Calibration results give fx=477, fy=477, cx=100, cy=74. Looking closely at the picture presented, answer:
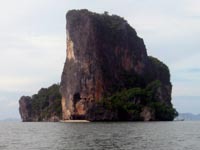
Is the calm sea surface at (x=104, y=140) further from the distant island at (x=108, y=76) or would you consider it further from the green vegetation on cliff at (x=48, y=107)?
the green vegetation on cliff at (x=48, y=107)

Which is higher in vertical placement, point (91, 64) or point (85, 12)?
point (85, 12)

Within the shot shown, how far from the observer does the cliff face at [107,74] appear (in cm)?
13938

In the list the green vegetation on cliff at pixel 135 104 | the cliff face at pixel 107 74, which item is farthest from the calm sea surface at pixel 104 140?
the green vegetation on cliff at pixel 135 104

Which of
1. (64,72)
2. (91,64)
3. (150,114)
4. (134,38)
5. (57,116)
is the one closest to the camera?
(150,114)

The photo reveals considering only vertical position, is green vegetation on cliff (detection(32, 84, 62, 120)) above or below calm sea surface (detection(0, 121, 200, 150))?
above

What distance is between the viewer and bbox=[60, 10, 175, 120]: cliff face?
139 m

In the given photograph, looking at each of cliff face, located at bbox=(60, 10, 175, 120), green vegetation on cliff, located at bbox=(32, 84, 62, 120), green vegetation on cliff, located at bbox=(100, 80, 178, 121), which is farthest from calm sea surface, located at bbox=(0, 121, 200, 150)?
green vegetation on cliff, located at bbox=(32, 84, 62, 120)

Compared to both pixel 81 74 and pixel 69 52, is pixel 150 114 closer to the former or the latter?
pixel 81 74

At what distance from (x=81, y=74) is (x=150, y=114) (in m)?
25.1

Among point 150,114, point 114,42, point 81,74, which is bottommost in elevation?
point 150,114

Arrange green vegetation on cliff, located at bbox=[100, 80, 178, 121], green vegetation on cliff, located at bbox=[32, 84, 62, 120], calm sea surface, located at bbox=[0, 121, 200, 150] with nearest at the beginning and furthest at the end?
1. calm sea surface, located at bbox=[0, 121, 200, 150]
2. green vegetation on cliff, located at bbox=[100, 80, 178, 121]
3. green vegetation on cliff, located at bbox=[32, 84, 62, 120]

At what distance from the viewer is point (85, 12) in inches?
6043

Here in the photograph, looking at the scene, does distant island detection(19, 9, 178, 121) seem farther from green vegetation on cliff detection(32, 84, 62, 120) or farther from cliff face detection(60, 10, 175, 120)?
green vegetation on cliff detection(32, 84, 62, 120)

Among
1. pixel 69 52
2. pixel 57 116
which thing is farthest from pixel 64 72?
pixel 57 116
